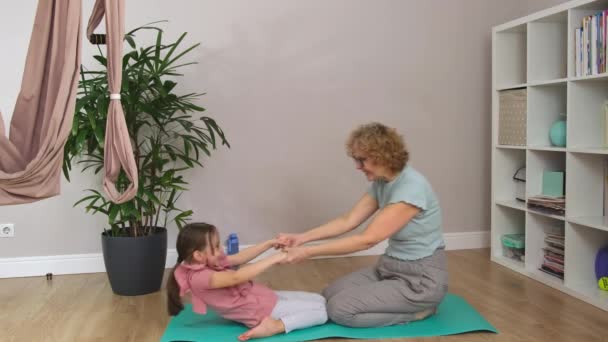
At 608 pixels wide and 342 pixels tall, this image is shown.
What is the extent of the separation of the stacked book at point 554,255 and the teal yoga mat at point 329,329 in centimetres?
80

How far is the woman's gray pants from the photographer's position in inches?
94.3

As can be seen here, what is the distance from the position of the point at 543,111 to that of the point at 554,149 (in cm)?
33

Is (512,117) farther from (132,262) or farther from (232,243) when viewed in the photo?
(132,262)

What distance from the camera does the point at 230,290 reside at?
2.35m

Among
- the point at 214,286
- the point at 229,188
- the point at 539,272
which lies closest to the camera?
the point at 214,286

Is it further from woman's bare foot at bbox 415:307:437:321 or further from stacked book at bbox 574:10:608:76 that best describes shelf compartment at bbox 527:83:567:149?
woman's bare foot at bbox 415:307:437:321

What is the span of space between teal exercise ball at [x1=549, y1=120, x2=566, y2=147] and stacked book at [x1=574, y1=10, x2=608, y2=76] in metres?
0.31

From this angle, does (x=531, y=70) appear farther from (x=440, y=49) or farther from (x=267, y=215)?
(x=267, y=215)

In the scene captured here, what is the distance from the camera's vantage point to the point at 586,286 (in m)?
2.87

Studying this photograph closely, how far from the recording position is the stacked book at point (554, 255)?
308cm

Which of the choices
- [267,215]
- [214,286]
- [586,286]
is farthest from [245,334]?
[586,286]

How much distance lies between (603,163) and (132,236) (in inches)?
98.2

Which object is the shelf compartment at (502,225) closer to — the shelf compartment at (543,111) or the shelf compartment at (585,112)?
the shelf compartment at (543,111)

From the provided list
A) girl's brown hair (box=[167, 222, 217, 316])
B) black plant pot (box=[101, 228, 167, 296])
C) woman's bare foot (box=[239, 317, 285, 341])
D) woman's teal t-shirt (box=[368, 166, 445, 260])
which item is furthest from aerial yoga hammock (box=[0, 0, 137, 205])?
woman's teal t-shirt (box=[368, 166, 445, 260])
